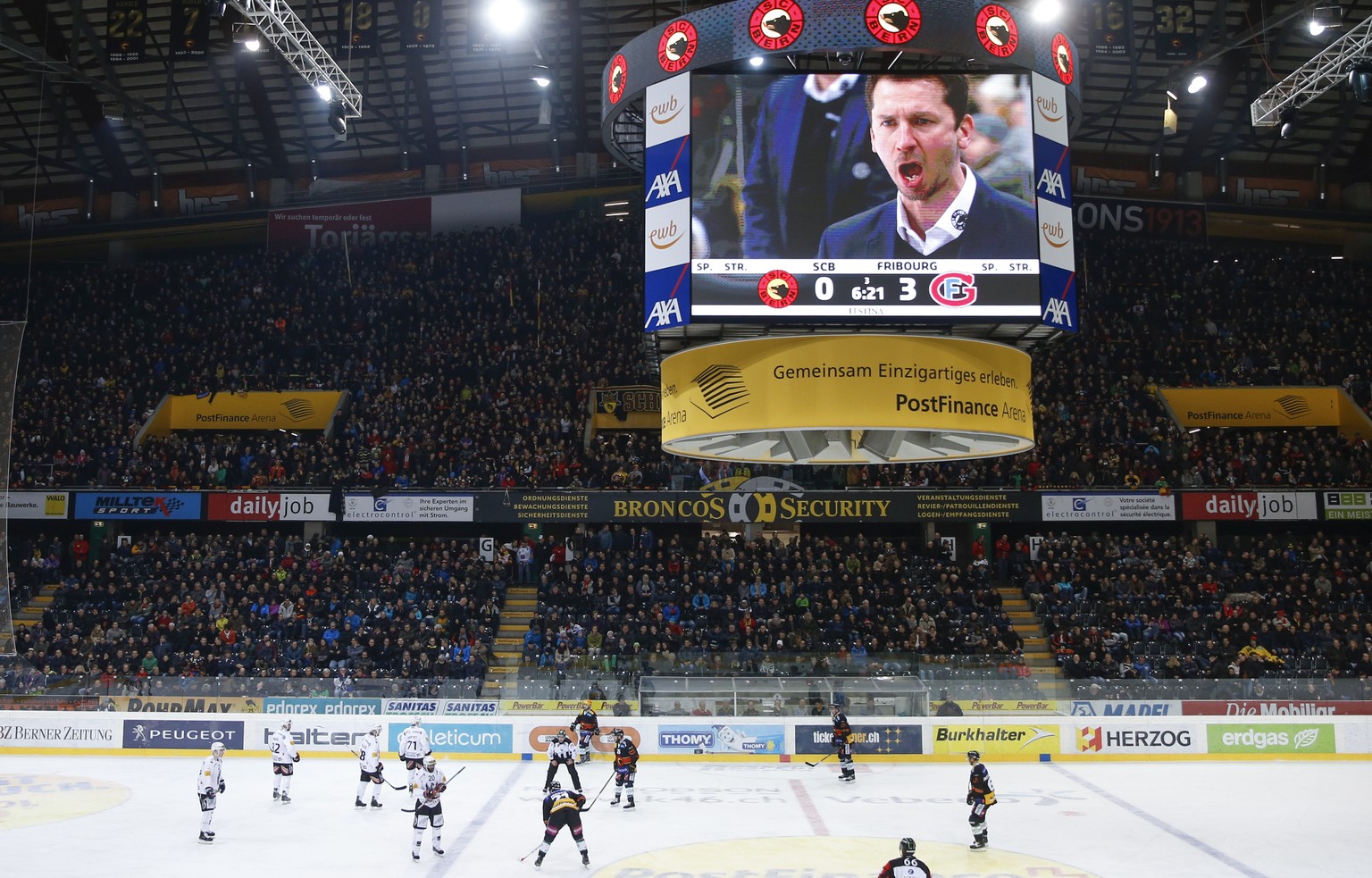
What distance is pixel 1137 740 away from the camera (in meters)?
22.9

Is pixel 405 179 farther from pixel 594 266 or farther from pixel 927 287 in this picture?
pixel 927 287

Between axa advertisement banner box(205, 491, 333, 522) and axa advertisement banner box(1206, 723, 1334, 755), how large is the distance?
2345 centimetres

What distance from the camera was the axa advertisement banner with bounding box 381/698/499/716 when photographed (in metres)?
23.3

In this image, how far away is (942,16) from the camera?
12680 millimetres

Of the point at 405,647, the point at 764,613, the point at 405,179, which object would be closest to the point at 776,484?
the point at 764,613

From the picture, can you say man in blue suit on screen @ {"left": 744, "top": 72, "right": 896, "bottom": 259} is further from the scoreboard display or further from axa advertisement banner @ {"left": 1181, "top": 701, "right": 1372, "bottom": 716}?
axa advertisement banner @ {"left": 1181, "top": 701, "right": 1372, "bottom": 716}

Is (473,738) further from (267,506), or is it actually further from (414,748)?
(267,506)

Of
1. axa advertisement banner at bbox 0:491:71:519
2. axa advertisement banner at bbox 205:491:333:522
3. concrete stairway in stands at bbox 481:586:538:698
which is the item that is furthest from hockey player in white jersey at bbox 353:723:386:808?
axa advertisement banner at bbox 0:491:71:519

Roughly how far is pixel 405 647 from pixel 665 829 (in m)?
12.1

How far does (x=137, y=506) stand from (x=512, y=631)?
12.4 metres

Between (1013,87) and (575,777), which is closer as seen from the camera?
(1013,87)

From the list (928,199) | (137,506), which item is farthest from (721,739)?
(137,506)

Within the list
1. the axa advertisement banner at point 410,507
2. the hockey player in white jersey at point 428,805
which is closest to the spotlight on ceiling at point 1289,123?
the axa advertisement banner at point 410,507

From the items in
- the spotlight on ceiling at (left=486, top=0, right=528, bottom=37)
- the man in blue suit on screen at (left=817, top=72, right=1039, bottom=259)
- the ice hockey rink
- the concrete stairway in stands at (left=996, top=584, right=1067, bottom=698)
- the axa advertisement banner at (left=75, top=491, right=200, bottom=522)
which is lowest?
the ice hockey rink
